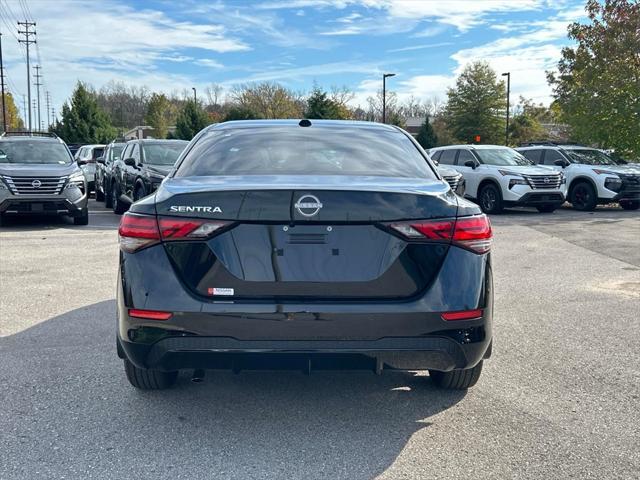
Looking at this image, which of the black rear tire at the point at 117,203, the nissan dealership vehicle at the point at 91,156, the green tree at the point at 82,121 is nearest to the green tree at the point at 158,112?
the green tree at the point at 82,121

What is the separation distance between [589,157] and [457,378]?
16.5 meters

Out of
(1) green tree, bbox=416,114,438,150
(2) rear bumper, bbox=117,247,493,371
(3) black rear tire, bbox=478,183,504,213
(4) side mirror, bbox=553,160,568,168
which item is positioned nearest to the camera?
(2) rear bumper, bbox=117,247,493,371

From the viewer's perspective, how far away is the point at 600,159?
18.6 meters

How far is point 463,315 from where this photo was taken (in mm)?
3213

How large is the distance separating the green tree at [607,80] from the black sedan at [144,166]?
48.6 ft

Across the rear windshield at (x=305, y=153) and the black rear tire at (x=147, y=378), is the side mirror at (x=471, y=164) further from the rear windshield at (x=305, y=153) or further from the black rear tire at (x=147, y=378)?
the black rear tire at (x=147, y=378)

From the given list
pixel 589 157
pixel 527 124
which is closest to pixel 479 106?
pixel 527 124

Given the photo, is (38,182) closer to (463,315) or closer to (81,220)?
(81,220)

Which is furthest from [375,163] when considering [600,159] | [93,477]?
[600,159]

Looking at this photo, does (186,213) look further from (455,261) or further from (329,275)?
(455,261)

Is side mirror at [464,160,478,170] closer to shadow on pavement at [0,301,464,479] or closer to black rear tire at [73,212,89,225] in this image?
black rear tire at [73,212,89,225]

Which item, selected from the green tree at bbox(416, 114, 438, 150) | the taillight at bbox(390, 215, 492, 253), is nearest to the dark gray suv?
the taillight at bbox(390, 215, 492, 253)

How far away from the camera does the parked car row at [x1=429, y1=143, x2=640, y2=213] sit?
16.5m

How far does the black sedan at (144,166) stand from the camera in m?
13.0
